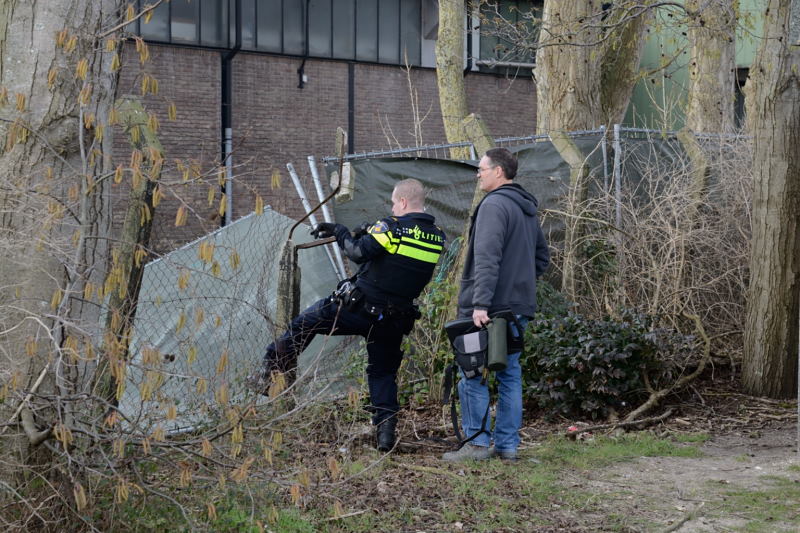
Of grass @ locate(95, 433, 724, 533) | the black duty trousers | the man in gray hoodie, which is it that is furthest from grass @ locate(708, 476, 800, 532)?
the black duty trousers

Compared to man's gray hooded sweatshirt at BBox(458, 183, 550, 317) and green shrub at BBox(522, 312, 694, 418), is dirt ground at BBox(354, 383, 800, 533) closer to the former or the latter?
green shrub at BBox(522, 312, 694, 418)

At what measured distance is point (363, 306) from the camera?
21.1 ft

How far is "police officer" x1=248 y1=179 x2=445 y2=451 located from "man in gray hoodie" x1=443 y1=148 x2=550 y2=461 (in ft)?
1.09

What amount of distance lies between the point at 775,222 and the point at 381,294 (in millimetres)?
3695

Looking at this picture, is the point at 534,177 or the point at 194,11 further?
the point at 194,11

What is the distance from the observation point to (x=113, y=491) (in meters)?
4.21

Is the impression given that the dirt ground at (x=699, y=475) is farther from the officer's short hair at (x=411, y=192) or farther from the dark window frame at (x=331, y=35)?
the dark window frame at (x=331, y=35)

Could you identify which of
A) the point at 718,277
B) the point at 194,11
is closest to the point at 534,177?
the point at 718,277

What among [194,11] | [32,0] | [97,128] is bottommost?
[97,128]

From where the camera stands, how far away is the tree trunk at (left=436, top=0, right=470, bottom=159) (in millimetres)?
16156

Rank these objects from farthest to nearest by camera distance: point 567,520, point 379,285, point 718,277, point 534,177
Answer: point 534,177, point 718,277, point 379,285, point 567,520

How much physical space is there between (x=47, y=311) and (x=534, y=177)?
6.17 meters

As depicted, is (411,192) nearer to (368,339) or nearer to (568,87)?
(368,339)

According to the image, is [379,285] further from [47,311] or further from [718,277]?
[718,277]
